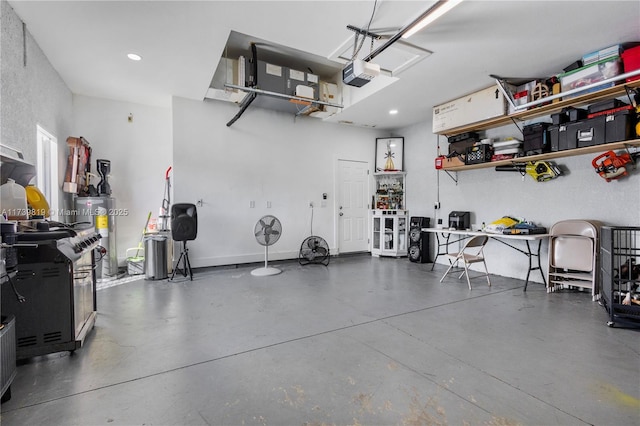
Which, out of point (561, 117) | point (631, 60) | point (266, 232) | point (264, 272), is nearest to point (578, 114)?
point (561, 117)

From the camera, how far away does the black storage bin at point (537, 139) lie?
4055 millimetres

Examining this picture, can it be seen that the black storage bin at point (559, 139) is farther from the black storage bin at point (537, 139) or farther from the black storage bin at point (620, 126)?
the black storage bin at point (620, 126)

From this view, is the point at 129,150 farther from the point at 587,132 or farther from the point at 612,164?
the point at 612,164

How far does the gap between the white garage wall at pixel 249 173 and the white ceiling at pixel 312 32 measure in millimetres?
1083

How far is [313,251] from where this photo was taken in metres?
5.86

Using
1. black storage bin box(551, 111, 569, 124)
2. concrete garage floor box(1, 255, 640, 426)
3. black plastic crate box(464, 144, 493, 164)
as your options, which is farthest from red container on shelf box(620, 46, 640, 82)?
concrete garage floor box(1, 255, 640, 426)

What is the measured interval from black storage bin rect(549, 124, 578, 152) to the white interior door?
3674 mm

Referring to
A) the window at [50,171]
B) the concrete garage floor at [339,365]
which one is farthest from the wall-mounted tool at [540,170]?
the window at [50,171]

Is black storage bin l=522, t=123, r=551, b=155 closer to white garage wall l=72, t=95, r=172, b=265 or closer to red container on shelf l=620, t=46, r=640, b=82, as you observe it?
red container on shelf l=620, t=46, r=640, b=82

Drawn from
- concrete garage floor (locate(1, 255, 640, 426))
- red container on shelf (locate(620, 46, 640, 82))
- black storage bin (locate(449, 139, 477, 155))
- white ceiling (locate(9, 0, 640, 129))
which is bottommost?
concrete garage floor (locate(1, 255, 640, 426))

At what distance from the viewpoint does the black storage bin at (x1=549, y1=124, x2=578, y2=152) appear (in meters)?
3.79

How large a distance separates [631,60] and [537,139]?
1.16 meters

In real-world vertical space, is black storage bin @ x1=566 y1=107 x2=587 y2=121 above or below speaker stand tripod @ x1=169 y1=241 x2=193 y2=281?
above

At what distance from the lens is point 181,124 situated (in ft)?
16.8
